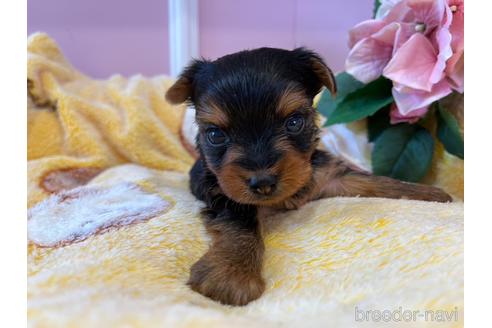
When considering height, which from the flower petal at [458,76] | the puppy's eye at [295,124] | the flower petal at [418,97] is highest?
the flower petal at [458,76]

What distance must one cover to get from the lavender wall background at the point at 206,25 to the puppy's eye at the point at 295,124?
316mm

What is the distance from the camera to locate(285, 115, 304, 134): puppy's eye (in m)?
1.79

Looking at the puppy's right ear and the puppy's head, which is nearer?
the puppy's head

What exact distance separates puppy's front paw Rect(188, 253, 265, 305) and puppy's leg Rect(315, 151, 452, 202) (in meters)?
0.84

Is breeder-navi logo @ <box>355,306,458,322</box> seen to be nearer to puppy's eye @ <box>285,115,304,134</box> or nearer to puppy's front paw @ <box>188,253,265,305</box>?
puppy's front paw @ <box>188,253,265,305</box>

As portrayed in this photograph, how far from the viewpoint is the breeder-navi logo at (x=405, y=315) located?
1.12 metres

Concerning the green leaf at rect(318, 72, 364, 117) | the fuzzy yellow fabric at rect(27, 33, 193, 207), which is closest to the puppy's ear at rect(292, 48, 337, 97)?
the green leaf at rect(318, 72, 364, 117)

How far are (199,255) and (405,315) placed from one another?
2.55ft

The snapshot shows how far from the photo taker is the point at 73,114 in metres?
3.14

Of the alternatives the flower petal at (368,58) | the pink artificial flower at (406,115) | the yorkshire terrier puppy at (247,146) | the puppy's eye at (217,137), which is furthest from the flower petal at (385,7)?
the puppy's eye at (217,137)

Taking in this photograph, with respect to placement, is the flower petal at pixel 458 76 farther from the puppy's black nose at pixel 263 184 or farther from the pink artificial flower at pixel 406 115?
the puppy's black nose at pixel 263 184

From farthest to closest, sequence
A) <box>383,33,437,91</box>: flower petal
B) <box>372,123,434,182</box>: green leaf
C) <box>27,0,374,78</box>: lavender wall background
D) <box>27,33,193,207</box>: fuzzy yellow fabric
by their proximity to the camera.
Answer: <box>27,33,193,207</box>: fuzzy yellow fabric → <box>372,123,434,182</box>: green leaf → <box>383,33,437,91</box>: flower petal → <box>27,0,374,78</box>: lavender wall background

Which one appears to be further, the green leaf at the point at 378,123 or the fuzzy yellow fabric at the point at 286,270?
the green leaf at the point at 378,123
